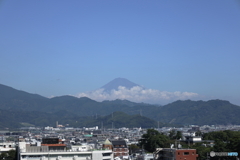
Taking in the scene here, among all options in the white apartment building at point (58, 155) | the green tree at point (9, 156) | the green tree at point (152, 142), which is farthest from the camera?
the green tree at point (152, 142)

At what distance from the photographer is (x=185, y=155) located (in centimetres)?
3281

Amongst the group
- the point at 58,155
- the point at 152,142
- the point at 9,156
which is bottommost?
the point at 58,155

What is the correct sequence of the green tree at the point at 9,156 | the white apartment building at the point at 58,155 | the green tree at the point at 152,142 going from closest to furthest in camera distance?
the white apartment building at the point at 58,155
the green tree at the point at 9,156
the green tree at the point at 152,142

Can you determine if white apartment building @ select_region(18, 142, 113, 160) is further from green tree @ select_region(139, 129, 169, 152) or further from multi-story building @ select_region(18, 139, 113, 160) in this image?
green tree @ select_region(139, 129, 169, 152)

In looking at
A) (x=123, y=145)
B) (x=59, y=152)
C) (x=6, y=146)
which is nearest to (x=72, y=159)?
(x=59, y=152)

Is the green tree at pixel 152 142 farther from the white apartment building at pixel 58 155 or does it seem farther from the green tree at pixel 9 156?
the white apartment building at pixel 58 155

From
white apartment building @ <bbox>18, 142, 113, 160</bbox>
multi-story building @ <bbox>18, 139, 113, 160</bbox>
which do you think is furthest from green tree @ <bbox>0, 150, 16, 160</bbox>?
white apartment building @ <bbox>18, 142, 113, 160</bbox>

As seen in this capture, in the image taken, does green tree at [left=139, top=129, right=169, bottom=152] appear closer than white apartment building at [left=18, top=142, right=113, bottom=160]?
No

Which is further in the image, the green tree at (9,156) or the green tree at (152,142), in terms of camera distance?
the green tree at (152,142)

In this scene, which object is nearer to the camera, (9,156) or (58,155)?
(58,155)

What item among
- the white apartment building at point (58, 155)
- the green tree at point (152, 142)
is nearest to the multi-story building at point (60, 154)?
the white apartment building at point (58, 155)

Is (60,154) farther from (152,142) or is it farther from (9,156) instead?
(152,142)

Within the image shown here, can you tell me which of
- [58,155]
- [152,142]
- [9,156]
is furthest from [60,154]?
[152,142]

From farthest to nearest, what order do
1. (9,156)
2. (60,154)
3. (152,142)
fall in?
(152,142) → (9,156) → (60,154)
